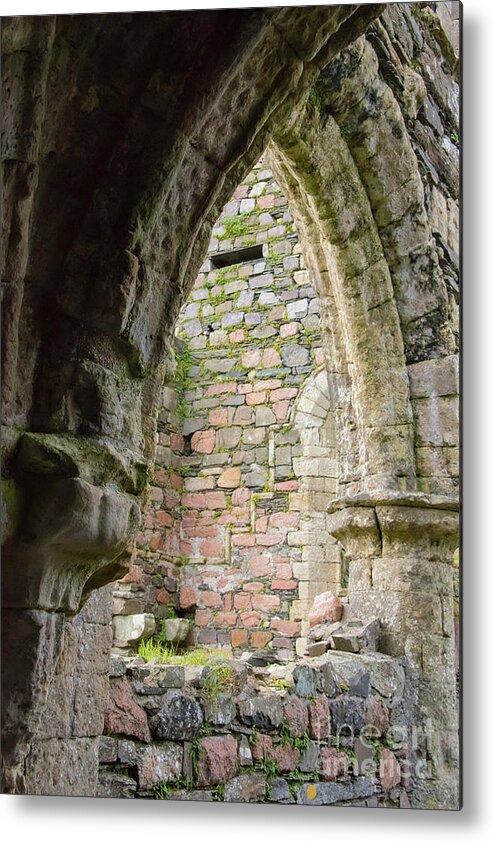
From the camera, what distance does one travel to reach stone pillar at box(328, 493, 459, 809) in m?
4.65

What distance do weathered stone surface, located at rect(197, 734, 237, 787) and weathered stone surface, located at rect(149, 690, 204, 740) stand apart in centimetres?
8

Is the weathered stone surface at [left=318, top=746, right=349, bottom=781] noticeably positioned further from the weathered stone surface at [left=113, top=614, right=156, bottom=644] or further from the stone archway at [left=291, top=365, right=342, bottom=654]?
the weathered stone surface at [left=113, top=614, right=156, bottom=644]

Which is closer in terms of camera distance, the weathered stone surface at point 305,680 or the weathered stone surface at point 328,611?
the weathered stone surface at point 305,680

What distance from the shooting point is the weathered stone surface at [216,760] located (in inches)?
134

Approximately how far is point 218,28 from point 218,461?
668cm

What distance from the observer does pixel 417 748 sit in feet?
14.7

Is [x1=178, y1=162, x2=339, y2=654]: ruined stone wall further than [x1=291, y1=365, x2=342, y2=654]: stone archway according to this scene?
Yes

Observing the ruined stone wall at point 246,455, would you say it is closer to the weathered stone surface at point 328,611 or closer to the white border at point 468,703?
the weathered stone surface at point 328,611

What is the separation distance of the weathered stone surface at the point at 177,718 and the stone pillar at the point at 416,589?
1.51 meters

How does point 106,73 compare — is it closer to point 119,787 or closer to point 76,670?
point 76,670

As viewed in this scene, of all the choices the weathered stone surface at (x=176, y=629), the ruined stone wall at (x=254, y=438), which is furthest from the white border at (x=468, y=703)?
the weathered stone surface at (x=176, y=629)

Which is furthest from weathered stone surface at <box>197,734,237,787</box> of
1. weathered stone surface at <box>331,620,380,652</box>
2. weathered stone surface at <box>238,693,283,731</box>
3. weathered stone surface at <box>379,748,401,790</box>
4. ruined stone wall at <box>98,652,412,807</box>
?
weathered stone surface at <box>331,620,380,652</box>

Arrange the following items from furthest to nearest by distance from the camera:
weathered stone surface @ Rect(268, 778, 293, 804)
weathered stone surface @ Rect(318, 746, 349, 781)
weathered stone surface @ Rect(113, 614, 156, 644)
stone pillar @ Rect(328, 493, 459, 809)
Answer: weathered stone surface @ Rect(113, 614, 156, 644) < stone pillar @ Rect(328, 493, 459, 809) < weathered stone surface @ Rect(318, 746, 349, 781) < weathered stone surface @ Rect(268, 778, 293, 804)

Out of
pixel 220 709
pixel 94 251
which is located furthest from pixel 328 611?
pixel 94 251
